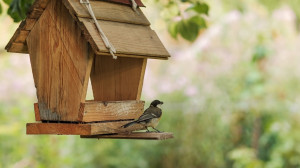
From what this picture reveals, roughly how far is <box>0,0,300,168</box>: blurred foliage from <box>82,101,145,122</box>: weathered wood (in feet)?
10.9

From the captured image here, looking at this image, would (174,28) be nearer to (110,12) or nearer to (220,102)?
(110,12)

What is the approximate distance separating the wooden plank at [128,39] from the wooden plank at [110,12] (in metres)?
0.02

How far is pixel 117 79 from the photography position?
2395 millimetres

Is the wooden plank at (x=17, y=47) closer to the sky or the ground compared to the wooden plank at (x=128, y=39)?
closer to the ground

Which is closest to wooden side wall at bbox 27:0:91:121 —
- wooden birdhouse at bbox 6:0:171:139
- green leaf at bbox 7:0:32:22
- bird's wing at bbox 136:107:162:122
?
wooden birdhouse at bbox 6:0:171:139

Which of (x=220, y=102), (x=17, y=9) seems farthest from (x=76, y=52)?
(x=220, y=102)

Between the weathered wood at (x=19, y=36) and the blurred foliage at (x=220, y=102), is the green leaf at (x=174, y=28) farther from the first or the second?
the blurred foliage at (x=220, y=102)

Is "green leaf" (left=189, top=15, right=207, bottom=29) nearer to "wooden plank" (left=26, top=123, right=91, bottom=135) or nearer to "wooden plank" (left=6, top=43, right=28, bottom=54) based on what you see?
"wooden plank" (left=6, top=43, right=28, bottom=54)

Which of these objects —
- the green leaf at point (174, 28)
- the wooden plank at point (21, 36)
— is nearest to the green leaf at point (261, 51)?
the green leaf at point (174, 28)

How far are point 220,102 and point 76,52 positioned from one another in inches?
178

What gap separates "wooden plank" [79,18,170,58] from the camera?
1977mm

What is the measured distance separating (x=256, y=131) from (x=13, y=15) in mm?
4564

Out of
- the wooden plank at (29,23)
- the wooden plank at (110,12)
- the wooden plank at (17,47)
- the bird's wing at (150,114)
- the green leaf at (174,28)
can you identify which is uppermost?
the wooden plank at (110,12)

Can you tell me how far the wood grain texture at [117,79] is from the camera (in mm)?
2375
